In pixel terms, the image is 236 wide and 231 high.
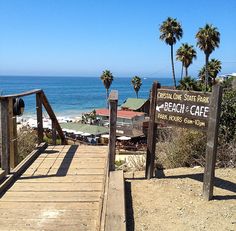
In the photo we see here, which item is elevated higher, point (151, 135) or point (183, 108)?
point (183, 108)

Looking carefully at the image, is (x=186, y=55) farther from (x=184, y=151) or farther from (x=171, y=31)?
(x=184, y=151)

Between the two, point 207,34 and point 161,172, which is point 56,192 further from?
point 207,34

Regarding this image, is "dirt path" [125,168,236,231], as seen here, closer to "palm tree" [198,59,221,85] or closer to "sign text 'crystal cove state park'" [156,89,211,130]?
"sign text 'crystal cove state park'" [156,89,211,130]

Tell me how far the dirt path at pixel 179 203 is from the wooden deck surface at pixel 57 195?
48 cm

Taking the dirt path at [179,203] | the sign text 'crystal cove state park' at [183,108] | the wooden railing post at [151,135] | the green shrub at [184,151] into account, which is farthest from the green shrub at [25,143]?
the sign text 'crystal cove state park' at [183,108]

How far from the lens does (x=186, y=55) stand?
51.2 m

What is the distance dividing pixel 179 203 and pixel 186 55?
4768 centimetres

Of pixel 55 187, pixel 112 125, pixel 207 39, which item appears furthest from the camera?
pixel 207 39

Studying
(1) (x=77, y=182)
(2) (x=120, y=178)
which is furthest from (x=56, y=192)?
(2) (x=120, y=178)

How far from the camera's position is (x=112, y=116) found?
5992 mm

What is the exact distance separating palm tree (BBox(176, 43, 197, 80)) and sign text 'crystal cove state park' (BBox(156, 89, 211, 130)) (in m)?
45.6

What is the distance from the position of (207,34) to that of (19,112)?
133 ft

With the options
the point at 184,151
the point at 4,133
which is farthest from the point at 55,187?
the point at 184,151

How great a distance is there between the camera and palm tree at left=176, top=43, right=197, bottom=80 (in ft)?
167
